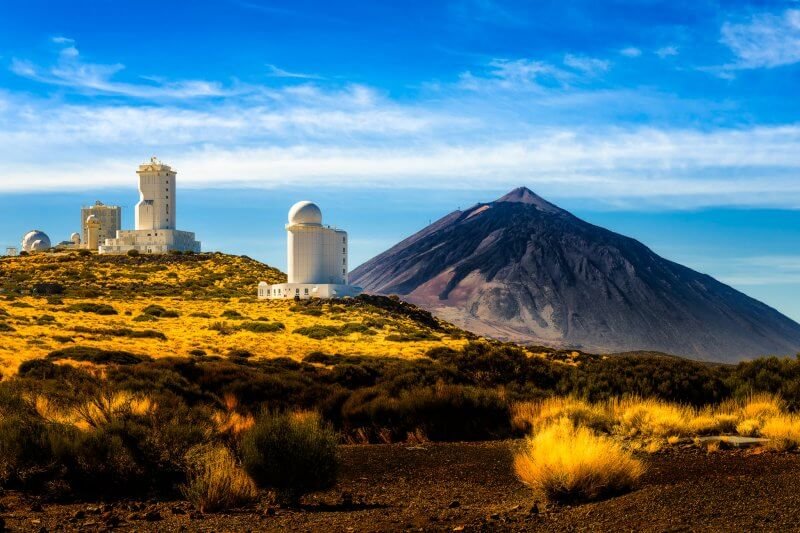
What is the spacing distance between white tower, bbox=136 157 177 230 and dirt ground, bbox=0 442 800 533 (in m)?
70.9

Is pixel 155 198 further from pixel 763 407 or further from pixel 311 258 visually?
pixel 763 407

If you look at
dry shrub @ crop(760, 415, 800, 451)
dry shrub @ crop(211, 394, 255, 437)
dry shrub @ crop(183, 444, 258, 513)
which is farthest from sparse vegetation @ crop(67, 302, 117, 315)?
dry shrub @ crop(183, 444, 258, 513)

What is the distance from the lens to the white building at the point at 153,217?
80438 millimetres

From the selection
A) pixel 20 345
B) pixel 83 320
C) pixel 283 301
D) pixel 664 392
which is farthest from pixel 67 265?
pixel 664 392

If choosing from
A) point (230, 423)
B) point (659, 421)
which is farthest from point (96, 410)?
point (659, 421)

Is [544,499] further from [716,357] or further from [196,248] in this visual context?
[716,357]

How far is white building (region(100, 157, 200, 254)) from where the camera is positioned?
8044 cm

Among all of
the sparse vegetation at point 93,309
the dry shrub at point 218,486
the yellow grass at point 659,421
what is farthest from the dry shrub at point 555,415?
the sparse vegetation at point 93,309

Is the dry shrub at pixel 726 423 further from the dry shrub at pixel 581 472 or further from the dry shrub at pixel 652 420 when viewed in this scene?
the dry shrub at pixel 581 472

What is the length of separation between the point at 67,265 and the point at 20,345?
44622mm

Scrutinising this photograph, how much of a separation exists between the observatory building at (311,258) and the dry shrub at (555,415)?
46081 millimetres

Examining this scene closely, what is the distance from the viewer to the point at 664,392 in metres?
22.6

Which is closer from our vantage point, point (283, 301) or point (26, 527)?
point (26, 527)

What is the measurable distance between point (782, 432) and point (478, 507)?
6.26 m
